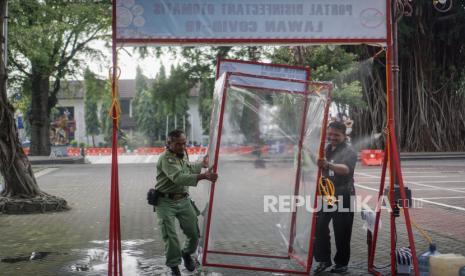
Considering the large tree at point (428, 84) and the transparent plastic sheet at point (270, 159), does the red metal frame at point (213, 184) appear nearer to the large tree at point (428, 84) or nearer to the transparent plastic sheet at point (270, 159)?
the transparent plastic sheet at point (270, 159)

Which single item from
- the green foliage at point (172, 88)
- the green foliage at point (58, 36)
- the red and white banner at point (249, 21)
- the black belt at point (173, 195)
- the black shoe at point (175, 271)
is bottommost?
the black shoe at point (175, 271)

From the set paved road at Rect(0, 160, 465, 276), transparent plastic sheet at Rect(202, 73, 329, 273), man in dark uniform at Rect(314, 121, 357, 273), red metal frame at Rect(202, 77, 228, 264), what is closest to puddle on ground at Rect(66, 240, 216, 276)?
paved road at Rect(0, 160, 465, 276)

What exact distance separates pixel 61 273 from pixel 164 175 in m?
1.77

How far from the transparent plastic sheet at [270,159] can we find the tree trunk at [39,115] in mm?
28551

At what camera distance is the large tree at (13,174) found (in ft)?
39.2

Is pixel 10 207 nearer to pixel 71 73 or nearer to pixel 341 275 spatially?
pixel 341 275

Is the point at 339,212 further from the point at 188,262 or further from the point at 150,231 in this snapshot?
the point at 150,231

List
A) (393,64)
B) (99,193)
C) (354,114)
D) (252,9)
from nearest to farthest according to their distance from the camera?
(252,9) → (393,64) → (99,193) → (354,114)

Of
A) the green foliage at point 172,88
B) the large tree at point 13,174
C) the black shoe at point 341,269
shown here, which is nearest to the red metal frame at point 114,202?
the black shoe at point 341,269

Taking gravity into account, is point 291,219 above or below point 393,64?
below

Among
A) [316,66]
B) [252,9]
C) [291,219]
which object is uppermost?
[316,66]

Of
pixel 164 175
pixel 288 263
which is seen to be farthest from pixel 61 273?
pixel 288 263

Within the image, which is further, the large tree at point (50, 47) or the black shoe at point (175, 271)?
the large tree at point (50, 47)

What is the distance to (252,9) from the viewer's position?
5.93 meters
